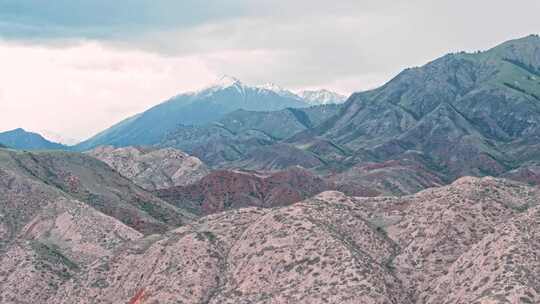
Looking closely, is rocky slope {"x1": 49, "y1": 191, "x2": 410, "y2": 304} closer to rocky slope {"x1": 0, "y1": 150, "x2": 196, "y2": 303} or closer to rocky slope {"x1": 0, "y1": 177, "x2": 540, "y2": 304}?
rocky slope {"x1": 0, "y1": 177, "x2": 540, "y2": 304}

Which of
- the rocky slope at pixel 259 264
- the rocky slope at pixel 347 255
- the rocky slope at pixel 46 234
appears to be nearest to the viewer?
the rocky slope at pixel 347 255

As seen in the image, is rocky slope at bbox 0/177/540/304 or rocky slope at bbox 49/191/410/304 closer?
rocky slope at bbox 0/177/540/304

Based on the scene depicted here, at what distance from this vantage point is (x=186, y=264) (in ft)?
354

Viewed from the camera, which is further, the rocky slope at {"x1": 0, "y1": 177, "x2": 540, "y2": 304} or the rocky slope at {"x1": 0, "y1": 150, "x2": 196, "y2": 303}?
the rocky slope at {"x1": 0, "y1": 150, "x2": 196, "y2": 303}

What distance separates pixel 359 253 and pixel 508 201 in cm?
2461

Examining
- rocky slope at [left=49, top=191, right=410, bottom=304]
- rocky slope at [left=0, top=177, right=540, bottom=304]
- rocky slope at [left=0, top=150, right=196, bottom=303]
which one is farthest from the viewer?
rocky slope at [left=0, top=150, right=196, bottom=303]

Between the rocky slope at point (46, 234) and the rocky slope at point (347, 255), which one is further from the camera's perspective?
the rocky slope at point (46, 234)

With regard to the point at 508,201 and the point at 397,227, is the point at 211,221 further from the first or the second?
the point at 508,201

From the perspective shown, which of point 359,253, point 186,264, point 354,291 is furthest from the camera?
point 186,264

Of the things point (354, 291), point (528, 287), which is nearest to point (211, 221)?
point (354, 291)

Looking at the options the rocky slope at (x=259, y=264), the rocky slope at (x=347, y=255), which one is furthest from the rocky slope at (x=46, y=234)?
the rocky slope at (x=259, y=264)

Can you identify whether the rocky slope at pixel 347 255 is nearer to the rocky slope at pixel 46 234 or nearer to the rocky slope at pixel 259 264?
the rocky slope at pixel 259 264

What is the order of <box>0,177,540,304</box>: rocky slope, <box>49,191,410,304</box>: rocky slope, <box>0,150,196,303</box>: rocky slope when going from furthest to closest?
<box>0,150,196,303</box>: rocky slope < <box>49,191,410,304</box>: rocky slope < <box>0,177,540,304</box>: rocky slope

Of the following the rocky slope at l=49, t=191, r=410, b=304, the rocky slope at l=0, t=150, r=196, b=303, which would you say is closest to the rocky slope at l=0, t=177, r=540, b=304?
the rocky slope at l=49, t=191, r=410, b=304
